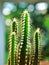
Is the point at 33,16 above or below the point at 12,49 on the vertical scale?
above

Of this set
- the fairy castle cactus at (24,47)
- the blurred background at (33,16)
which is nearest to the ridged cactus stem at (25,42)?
the fairy castle cactus at (24,47)

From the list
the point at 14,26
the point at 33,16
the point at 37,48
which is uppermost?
the point at 33,16

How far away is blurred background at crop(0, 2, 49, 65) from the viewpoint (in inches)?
74.9

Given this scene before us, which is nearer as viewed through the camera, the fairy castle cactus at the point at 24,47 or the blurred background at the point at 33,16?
the fairy castle cactus at the point at 24,47

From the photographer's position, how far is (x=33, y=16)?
6.33ft

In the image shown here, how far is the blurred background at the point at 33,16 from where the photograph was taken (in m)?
1.90

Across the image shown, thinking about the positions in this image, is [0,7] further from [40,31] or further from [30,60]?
[30,60]

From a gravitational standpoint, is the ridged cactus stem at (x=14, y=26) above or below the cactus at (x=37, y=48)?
above

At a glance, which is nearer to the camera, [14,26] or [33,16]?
[14,26]

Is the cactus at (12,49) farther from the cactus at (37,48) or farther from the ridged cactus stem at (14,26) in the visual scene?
the cactus at (37,48)

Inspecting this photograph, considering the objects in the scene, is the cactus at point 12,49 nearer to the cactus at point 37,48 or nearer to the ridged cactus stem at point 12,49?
the ridged cactus stem at point 12,49

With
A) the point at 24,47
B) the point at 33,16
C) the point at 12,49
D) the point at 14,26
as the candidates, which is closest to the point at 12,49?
the point at 12,49

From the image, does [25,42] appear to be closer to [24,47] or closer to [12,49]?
[24,47]

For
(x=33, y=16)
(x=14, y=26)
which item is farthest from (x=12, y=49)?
(x=33, y=16)
